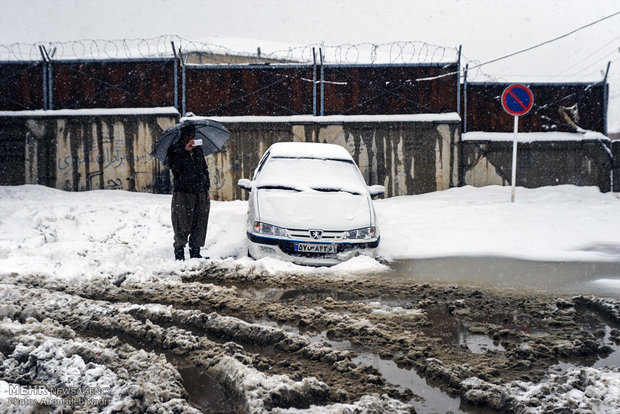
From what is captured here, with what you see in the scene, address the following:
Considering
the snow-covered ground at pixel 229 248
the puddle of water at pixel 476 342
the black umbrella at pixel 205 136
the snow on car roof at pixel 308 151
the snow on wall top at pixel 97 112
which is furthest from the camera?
the snow on wall top at pixel 97 112

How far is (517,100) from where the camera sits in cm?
1137

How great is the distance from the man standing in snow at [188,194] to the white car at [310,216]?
2.20ft

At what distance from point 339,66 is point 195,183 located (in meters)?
8.06

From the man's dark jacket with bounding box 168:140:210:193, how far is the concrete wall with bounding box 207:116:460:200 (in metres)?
6.62

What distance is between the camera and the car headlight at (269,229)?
6574mm

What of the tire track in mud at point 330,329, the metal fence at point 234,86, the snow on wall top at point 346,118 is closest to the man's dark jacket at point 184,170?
the tire track in mud at point 330,329

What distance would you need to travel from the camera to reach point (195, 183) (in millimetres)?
7086

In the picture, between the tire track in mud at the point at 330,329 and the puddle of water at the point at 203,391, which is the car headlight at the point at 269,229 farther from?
the puddle of water at the point at 203,391

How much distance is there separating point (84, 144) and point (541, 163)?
12462 mm

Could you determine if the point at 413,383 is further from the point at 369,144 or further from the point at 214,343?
the point at 369,144

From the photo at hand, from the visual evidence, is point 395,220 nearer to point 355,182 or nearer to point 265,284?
point 355,182

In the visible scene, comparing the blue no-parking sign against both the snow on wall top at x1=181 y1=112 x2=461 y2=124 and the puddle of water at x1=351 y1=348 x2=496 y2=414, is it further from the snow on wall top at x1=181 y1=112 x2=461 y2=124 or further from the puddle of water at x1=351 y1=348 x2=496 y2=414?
the puddle of water at x1=351 y1=348 x2=496 y2=414

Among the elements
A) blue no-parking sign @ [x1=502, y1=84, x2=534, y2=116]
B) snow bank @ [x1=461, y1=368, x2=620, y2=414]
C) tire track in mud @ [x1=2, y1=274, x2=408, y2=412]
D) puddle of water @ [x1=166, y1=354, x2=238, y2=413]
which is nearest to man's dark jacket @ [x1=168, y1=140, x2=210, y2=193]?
tire track in mud @ [x1=2, y1=274, x2=408, y2=412]

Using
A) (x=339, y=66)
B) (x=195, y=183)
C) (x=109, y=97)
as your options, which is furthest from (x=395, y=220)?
(x=109, y=97)
